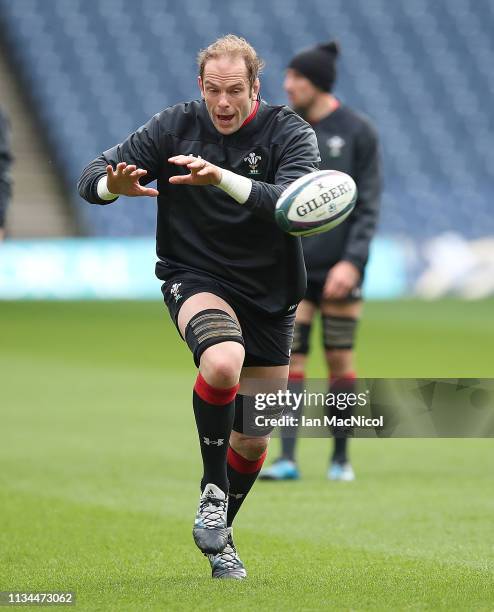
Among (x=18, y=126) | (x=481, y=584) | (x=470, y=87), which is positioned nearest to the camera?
(x=481, y=584)

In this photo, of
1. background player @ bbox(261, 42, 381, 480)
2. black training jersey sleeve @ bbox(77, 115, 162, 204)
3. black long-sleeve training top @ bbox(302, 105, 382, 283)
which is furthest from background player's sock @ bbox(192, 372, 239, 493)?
black long-sleeve training top @ bbox(302, 105, 382, 283)

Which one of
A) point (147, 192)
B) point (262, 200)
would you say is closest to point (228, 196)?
point (262, 200)

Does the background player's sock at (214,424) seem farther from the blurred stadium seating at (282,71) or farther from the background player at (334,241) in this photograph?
the blurred stadium seating at (282,71)

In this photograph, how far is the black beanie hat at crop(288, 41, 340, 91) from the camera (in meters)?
7.80

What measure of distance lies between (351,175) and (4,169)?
2.15 m

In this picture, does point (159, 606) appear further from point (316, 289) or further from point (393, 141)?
point (393, 141)

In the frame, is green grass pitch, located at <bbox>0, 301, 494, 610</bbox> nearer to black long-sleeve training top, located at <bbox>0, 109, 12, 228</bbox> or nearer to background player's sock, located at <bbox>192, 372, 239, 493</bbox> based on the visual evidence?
background player's sock, located at <bbox>192, 372, 239, 493</bbox>

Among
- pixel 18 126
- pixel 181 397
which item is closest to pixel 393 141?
pixel 18 126

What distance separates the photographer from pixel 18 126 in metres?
23.4

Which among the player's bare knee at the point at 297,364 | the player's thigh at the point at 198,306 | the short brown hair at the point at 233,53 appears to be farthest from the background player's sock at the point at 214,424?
the player's bare knee at the point at 297,364

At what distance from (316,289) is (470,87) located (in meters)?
18.6

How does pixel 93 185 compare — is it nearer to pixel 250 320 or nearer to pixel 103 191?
pixel 103 191

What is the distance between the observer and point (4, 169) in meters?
7.60

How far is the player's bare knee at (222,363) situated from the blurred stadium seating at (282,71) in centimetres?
1721
